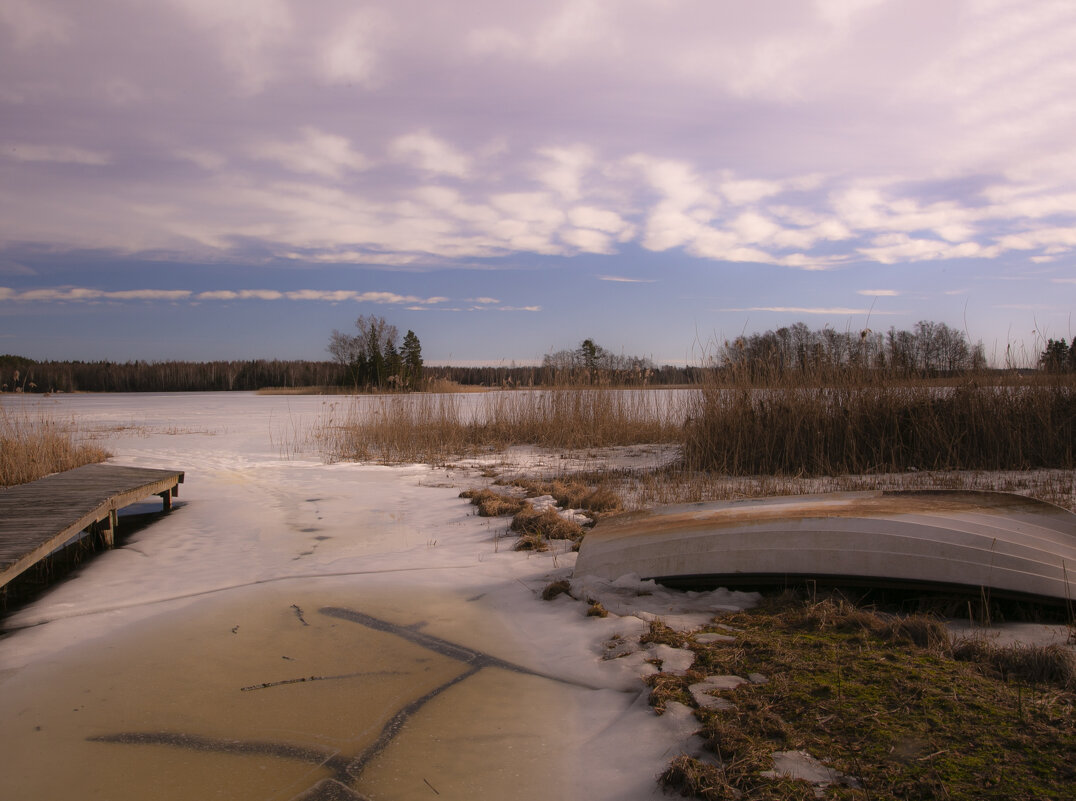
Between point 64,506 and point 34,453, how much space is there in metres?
4.38

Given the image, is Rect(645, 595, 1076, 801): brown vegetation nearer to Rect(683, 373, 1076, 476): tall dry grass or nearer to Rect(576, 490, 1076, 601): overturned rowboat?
Rect(576, 490, 1076, 601): overturned rowboat

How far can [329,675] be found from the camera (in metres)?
2.40

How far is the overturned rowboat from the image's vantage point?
262 centimetres

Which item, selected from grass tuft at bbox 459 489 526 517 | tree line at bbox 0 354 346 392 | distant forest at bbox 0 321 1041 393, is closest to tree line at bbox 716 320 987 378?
distant forest at bbox 0 321 1041 393

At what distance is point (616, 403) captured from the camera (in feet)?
37.4

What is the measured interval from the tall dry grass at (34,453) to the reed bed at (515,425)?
332cm

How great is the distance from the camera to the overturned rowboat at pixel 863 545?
2.62m

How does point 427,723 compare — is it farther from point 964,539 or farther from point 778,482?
point 778,482

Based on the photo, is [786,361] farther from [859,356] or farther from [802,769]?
[802,769]

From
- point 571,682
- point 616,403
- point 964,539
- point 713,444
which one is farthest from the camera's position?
point 616,403

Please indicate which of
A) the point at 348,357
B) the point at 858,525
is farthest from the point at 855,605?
the point at 348,357

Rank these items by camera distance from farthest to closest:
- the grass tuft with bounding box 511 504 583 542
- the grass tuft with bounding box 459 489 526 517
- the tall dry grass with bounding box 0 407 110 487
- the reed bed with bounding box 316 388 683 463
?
the reed bed with bounding box 316 388 683 463 → the tall dry grass with bounding box 0 407 110 487 → the grass tuft with bounding box 459 489 526 517 → the grass tuft with bounding box 511 504 583 542

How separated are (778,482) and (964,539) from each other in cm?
361

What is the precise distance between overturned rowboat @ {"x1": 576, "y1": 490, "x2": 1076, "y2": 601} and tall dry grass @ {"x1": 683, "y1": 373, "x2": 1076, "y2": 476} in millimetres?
3939
